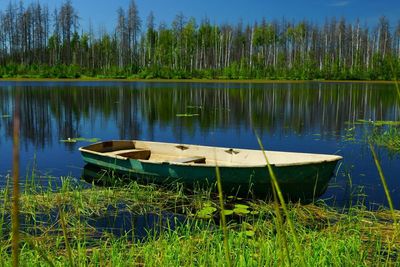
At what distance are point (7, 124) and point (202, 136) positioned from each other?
11.2m

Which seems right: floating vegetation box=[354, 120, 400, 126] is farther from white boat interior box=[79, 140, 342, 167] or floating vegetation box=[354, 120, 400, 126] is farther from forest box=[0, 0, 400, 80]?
forest box=[0, 0, 400, 80]

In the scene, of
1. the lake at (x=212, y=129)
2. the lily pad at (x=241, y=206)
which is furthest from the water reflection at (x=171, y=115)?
the lily pad at (x=241, y=206)

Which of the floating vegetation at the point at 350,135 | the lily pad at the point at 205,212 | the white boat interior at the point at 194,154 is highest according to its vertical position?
the white boat interior at the point at 194,154

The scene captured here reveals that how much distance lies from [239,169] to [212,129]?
13831 millimetres

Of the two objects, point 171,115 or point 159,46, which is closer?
point 171,115

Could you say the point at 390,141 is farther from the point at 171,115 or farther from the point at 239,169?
the point at 171,115

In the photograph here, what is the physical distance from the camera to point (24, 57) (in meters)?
94.2

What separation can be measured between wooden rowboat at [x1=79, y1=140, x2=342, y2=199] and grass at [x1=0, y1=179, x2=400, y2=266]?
381mm

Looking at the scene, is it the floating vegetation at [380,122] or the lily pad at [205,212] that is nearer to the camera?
the lily pad at [205,212]

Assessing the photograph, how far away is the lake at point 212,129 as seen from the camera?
12742mm

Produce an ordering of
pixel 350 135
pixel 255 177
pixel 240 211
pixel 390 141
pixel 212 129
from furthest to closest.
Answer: pixel 212 129 < pixel 350 135 < pixel 390 141 < pixel 255 177 < pixel 240 211

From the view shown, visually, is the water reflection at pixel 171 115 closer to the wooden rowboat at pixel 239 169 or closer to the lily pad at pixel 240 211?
the wooden rowboat at pixel 239 169

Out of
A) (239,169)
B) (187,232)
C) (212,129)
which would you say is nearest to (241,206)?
(239,169)

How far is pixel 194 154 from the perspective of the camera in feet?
43.7
